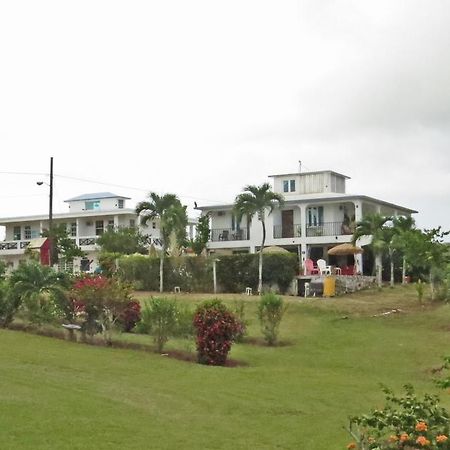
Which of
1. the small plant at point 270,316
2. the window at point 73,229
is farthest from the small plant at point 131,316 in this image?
the window at point 73,229

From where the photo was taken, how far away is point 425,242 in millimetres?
33688

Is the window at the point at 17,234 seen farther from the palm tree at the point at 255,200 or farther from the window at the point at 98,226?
the palm tree at the point at 255,200

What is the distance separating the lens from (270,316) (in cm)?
2498

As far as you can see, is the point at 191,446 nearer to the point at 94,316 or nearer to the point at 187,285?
the point at 94,316

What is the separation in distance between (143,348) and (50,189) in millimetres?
24814

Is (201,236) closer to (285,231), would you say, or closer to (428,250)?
(285,231)

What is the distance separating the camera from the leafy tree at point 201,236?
165 ft

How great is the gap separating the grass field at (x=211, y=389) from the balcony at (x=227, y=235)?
77.8 feet

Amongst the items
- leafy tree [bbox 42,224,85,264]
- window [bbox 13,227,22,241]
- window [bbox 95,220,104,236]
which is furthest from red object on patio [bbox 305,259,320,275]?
window [bbox 13,227,22,241]

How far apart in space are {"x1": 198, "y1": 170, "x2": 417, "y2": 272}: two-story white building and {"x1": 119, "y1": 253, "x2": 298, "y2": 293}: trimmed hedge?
364 inches

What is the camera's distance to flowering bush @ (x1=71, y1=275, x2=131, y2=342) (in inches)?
852

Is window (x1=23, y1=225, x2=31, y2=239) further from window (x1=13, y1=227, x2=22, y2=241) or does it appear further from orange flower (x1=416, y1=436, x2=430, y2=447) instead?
orange flower (x1=416, y1=436, x2=430, y2=447)

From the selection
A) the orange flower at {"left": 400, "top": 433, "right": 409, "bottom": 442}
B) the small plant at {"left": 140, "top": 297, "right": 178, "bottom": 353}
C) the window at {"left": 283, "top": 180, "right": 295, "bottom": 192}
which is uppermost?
the window at {"left": 283, "top": 180, "right": 295, "bottom": 192}

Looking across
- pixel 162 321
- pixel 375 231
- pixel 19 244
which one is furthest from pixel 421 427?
pixel 19 244
